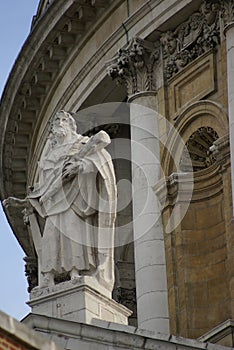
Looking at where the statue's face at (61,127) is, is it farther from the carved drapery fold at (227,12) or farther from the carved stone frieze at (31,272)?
the carved stone frieze at (31,272)

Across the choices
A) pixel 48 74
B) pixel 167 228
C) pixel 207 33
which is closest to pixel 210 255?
pixel 167 228

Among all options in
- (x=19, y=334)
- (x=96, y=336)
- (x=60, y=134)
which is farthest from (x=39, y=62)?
(x=19, y=334)

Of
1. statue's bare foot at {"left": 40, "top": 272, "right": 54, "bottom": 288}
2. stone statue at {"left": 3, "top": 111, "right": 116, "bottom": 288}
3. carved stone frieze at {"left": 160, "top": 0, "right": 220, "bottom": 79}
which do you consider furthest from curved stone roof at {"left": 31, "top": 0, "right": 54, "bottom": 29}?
statue's bare foot at {"left": 40, "top": 272, "right": 54, "bottom": 288}

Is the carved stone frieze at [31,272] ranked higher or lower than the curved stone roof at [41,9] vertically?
lower

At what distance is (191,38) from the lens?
4319 centimetres

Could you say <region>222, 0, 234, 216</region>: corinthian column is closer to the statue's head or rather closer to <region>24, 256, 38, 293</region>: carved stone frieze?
the statue's head

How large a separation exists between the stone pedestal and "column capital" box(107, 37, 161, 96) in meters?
12.7

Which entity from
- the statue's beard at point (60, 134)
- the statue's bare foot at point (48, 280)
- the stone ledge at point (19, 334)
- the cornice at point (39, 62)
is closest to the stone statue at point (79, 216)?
the statue's bare foot at point (48, 280)

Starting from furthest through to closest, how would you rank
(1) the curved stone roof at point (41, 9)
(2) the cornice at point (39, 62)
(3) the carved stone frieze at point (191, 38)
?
(1) the curved stone roof at point (41, 9) → (2) the cornice at point (39, 62) → (3) the carved stone frieze at point (191, 38)

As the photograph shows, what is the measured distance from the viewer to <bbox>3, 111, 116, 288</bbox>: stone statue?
32.0 m

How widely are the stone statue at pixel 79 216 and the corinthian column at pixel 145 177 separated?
345 inches

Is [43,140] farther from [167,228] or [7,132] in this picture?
[167,228]

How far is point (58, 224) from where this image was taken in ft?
107

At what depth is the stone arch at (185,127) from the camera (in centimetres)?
4247
